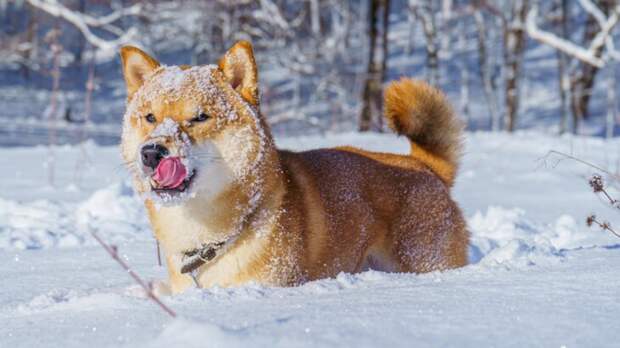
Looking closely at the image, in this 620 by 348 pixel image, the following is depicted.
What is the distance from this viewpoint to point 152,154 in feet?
9.14

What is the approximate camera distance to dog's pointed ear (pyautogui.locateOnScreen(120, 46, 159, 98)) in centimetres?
346

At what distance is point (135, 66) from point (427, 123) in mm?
1653

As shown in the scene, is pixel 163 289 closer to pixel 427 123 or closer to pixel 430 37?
pixel 427 123

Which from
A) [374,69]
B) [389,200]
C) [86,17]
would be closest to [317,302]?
[389,200]

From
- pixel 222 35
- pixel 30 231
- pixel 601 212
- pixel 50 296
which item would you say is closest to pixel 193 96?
pixel 50 296

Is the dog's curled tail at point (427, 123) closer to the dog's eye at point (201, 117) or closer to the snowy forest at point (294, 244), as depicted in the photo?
the snowy forest at point (294, 244)

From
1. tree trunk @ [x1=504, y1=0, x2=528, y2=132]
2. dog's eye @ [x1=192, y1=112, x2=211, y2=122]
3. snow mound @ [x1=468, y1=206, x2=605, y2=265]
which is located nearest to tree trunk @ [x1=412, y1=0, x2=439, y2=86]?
tree trunk @ [x1=504, y1=0, x2=528, y2=132]

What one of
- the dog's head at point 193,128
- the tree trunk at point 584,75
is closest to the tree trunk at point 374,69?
the tree trunk at point 584,75

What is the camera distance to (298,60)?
17.9m

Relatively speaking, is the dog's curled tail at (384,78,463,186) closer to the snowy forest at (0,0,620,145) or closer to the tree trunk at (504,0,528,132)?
the snowy forest at (0,0,620,145)

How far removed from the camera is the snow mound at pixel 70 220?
4926mm

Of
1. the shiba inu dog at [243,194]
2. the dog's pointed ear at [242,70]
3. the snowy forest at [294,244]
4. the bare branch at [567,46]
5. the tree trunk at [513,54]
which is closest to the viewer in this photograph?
the snowy forest at [294,244]

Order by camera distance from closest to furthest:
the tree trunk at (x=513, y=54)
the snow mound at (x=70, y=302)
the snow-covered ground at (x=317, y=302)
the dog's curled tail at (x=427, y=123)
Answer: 1. the snow-covered ground at (x=317, y=302)
2. the snow mound at (x=70, y=302)
3. the dog's curled tail at (x=427, y=123)
4. the tree trunk at (x=513, y=54)

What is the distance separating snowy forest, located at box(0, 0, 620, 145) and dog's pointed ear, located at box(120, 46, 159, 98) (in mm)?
2299
